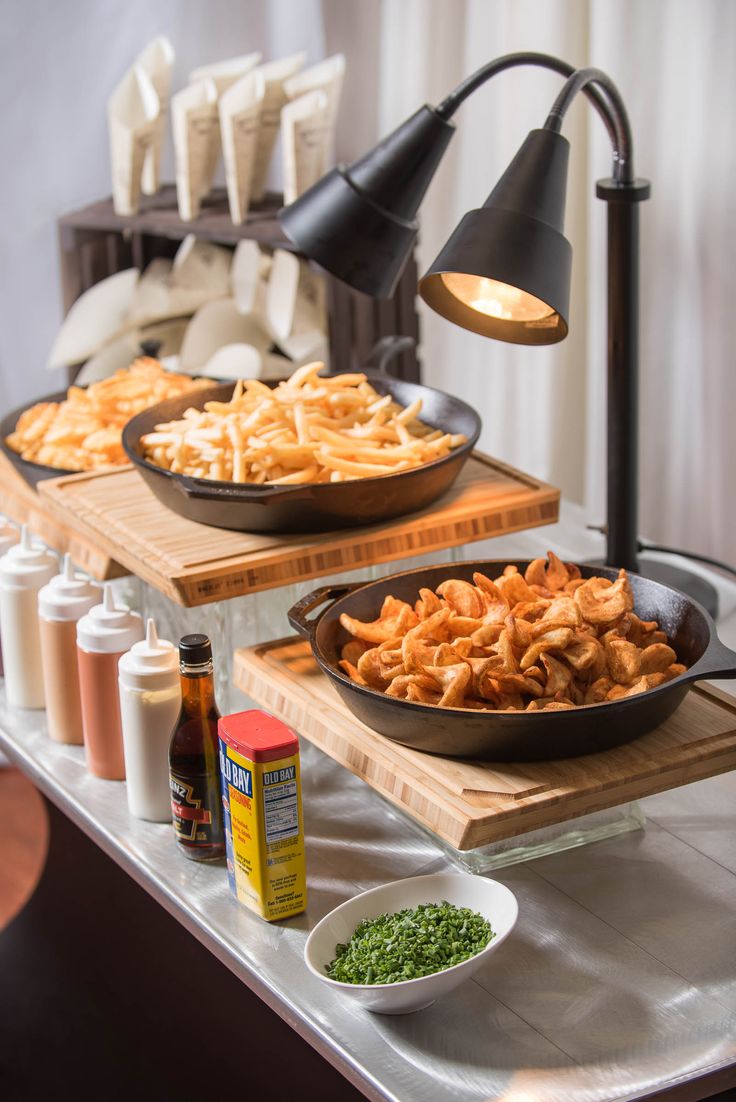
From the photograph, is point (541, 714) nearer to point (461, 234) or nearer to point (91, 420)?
point (461, 234)

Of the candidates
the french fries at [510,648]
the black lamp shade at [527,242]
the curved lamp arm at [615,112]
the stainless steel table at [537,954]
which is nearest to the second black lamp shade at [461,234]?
the black lamp shade at [527,242]

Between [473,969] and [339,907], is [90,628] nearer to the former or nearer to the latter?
[339,907]

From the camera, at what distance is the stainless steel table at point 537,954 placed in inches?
38.9

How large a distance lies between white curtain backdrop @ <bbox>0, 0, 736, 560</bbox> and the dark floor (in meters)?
0.95

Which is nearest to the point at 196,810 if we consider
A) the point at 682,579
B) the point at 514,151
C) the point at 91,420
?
the point at 91,420

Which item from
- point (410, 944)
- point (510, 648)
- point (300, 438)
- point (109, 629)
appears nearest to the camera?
point (410, 944)

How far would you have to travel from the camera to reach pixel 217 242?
2896 mm

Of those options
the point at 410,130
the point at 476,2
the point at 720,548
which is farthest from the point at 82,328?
the point at 410,130

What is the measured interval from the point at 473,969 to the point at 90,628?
0.56 metres

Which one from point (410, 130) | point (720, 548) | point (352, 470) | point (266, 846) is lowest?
point (720, 548)

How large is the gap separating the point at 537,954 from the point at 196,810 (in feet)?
1.11

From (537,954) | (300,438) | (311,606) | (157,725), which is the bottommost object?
(537,954)

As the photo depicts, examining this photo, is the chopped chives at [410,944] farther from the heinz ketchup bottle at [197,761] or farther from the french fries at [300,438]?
the french fries at [300,438]

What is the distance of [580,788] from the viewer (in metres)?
1.10
